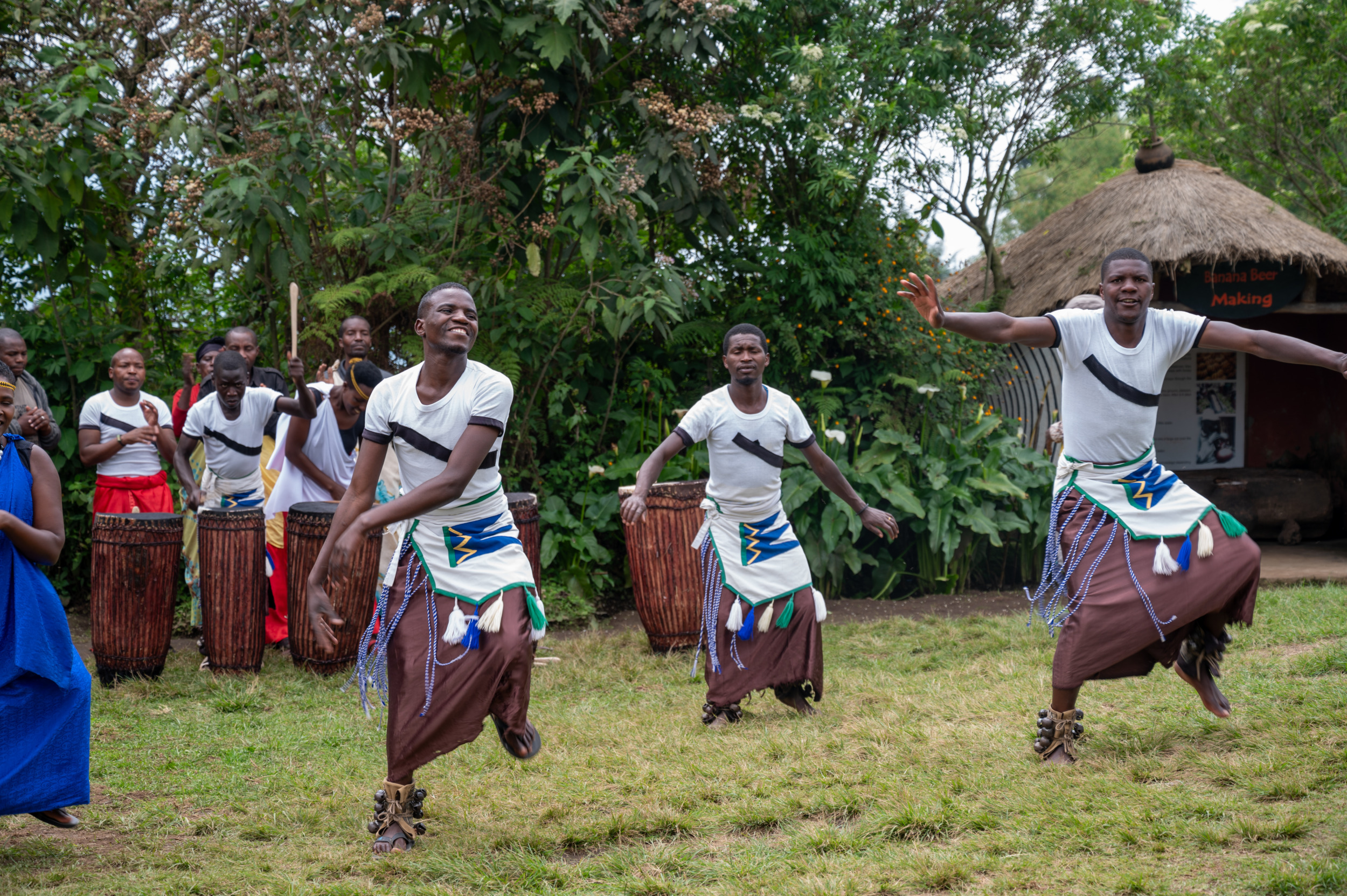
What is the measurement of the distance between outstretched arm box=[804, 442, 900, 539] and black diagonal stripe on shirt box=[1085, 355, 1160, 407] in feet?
4.63

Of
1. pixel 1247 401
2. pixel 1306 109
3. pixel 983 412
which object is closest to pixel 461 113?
pixel 983 412

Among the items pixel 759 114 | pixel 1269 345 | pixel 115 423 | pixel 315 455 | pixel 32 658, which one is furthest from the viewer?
pixel 759 114

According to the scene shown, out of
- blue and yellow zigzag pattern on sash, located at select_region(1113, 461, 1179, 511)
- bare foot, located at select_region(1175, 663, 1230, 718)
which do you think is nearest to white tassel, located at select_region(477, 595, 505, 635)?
blue and yellow zigzag pattern on sash, located at select_region(1113, 461, 1179, 511)

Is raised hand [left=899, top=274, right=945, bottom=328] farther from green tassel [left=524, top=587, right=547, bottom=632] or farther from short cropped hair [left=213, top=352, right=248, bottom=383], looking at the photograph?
short cropped hair [left=213, top=352, right=248, bottom=383]

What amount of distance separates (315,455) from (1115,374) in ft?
16.3

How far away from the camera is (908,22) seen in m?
10.5

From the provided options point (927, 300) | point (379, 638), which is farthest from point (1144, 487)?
point (379, 638)

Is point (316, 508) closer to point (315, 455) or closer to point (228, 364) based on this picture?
point (315, 455)

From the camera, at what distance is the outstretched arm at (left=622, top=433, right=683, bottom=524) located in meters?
5.64

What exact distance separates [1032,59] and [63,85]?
8403mm

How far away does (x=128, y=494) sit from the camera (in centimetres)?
773

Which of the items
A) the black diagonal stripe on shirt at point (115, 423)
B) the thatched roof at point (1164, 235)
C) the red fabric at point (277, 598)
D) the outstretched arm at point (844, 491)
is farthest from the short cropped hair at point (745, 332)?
the thatched roof at point (1164, 235)

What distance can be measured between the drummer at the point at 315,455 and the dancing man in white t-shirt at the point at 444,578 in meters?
3.10

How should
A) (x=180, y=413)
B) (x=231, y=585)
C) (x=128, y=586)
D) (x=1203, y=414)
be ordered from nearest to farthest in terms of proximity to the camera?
(x=128, y=586) < (x=231, y=585) < (x=180, y=413) < (x=1203, y=414)
